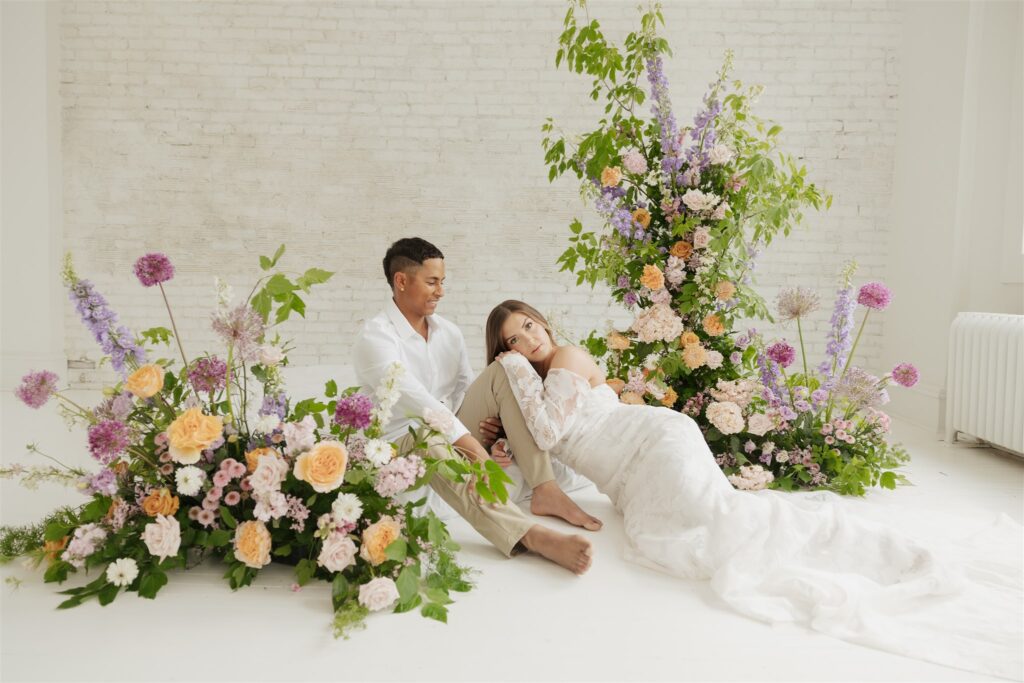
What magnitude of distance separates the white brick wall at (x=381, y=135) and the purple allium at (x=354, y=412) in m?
3.85

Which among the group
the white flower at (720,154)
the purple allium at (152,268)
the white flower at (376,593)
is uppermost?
the white flower at (720,154)

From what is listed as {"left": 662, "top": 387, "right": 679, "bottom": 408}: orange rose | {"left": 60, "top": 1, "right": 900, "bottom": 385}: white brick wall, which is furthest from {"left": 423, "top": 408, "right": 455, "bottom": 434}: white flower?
{"left": 60, "top": 1, "right": 900, "bottom": 385}: white brick wall

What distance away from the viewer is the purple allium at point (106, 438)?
194cm

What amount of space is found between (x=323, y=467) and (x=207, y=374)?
42cm

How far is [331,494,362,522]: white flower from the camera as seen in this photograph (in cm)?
202

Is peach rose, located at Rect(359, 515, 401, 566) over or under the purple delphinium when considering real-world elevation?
under

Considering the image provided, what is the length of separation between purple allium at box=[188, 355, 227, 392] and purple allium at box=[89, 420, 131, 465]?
0.70 ft

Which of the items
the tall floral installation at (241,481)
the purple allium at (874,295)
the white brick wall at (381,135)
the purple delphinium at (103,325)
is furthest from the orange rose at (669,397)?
the white brick wall at (381,135)

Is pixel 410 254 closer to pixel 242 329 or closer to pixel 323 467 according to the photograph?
pixel 242 329

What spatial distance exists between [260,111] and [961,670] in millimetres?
5637

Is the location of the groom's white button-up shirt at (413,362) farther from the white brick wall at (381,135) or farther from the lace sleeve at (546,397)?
the white brick wall at (381,135)

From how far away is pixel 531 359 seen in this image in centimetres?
302

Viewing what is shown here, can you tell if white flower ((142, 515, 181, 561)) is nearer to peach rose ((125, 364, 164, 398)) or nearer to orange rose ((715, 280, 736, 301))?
peach rose ((125, 364, 164, 398))

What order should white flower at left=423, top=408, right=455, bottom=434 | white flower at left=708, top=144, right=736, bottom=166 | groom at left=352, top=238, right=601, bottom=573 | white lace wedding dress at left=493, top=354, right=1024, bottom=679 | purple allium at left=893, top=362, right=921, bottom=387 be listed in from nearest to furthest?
white lace wedding dress at left=493, top=354, right=1024, bottom=679 → white flower at left=423, top=408, right=455, bottom=434 → groom at left=352, top=238, right=601, bottom=573 → purple allium at left=893, top=362, right=921, bottom=387 → white flower at left=708, top=144, right=736, bottom=166
